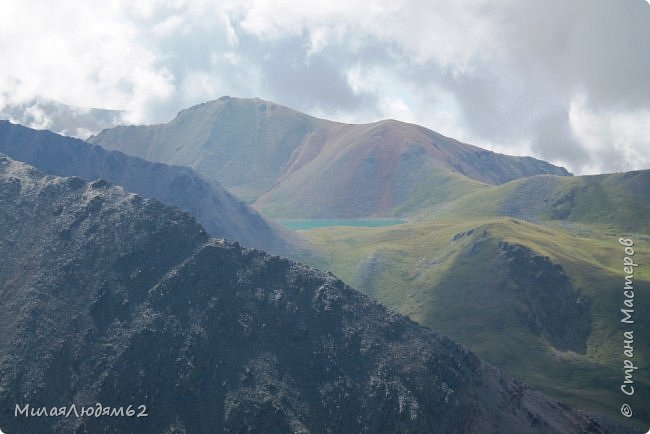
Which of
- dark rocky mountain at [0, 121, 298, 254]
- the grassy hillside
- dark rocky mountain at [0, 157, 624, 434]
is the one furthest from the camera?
dark rocky mountain at [0, 121, 298, 254]

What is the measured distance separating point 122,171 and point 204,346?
11245 cm

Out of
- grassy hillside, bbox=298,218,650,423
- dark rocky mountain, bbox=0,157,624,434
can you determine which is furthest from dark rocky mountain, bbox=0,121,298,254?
dark rocky mountain, bbox=0,157,624,434

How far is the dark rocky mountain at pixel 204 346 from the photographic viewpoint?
254 feet

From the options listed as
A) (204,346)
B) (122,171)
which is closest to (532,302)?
(204,346)

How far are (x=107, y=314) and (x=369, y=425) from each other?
116 feet

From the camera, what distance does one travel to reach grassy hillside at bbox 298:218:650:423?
131000 millimetres

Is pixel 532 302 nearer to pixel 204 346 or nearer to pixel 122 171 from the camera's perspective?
pixel 204 346

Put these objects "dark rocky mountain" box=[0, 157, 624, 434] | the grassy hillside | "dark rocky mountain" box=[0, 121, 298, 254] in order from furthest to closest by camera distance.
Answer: "dark rocky mountain" box=[0, 121, 298, 254] < the grassy hillside < "dark rocky mountain" box=[0, 157, 624, 434]

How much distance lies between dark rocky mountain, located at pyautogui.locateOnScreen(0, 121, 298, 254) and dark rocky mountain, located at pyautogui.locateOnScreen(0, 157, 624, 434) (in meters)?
72.1

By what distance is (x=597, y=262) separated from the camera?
586 feet

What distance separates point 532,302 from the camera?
153 m

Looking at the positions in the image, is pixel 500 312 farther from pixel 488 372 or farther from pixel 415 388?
pixel 415 388

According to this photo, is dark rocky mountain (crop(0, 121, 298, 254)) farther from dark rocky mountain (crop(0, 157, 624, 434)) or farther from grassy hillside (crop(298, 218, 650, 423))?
dark rocky mountain (crop(0, 157, 624, 434))

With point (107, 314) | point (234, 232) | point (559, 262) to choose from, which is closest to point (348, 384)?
point (107, 314)
